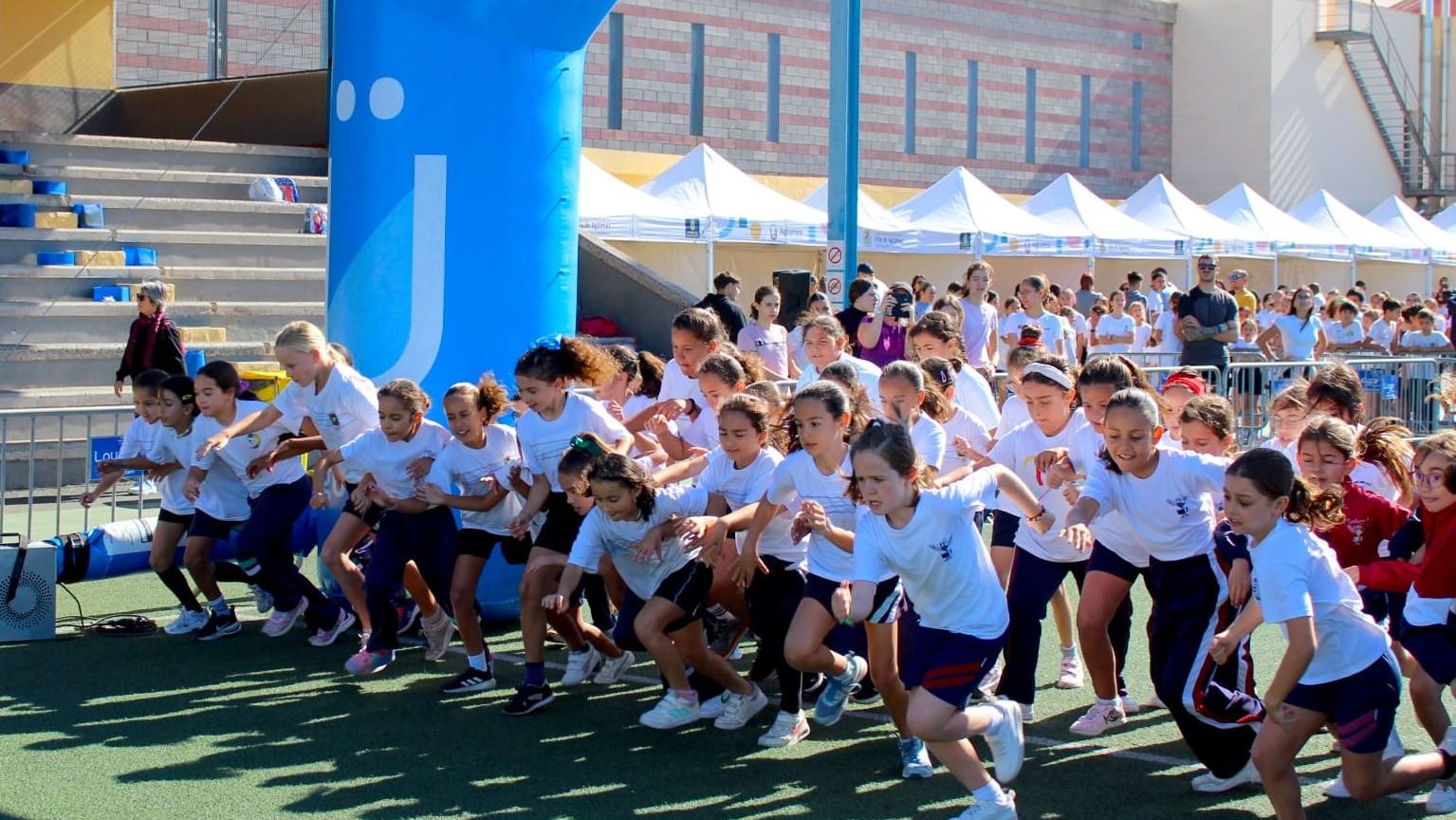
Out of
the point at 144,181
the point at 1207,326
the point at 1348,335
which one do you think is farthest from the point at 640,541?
the point at 1348,335

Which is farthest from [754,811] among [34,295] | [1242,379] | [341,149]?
[34,295]

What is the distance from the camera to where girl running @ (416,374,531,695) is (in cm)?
707

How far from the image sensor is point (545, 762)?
19.4 ft

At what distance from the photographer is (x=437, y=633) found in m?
7.68

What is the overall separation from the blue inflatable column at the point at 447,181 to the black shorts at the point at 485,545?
1.38 meters

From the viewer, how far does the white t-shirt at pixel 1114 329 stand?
18.5 metres

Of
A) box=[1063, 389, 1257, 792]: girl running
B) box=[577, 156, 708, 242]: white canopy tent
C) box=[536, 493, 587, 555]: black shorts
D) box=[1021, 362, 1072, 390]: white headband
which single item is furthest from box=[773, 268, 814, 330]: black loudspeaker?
box=[1063, 389, 1257, 792]: girl running

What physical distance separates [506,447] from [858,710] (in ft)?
6.80

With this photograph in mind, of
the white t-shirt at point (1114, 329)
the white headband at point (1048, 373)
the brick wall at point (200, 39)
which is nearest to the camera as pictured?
the white headband at point (1048, 373)

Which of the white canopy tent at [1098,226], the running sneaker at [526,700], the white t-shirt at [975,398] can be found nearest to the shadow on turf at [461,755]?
the running sneaker at [526,700]

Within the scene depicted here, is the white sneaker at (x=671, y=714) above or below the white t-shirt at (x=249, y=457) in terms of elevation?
below

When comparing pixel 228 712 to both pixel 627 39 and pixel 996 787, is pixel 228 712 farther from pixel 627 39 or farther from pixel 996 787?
pixel 627 39

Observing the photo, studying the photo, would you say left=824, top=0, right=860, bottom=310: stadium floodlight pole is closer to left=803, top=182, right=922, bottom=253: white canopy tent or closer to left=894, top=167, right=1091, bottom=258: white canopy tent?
left=803, top=182, right=922, bottom=253: white canopy tent

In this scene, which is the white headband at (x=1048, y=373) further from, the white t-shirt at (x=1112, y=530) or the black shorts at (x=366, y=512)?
the black shorts at (x=366, y=512)
